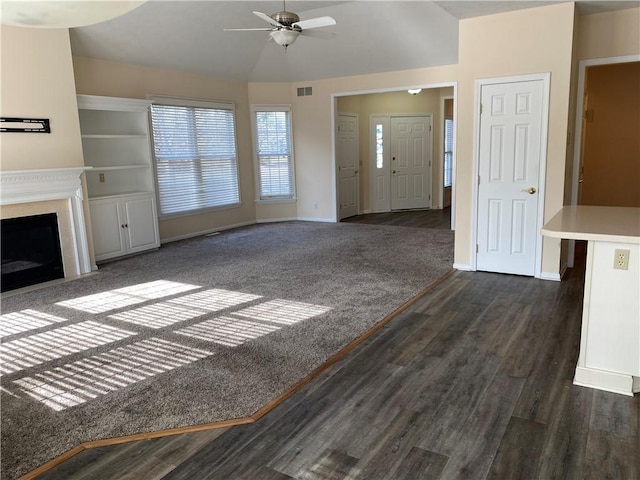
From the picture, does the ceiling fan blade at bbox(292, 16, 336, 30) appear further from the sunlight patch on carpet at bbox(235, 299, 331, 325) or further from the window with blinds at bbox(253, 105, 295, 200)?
the window with blinds at bbox(253, 105, 295, 200)

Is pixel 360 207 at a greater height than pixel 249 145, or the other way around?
pixel 249 145

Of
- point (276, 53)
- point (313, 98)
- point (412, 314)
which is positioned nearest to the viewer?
point (412, 314)

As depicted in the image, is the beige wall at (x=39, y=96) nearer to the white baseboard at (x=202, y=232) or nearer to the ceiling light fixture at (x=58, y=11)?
the white baseboard at (x=202, y=232)

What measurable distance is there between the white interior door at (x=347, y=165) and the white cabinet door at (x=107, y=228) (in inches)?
162

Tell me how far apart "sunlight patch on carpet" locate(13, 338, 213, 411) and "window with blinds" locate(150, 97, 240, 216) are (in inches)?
171

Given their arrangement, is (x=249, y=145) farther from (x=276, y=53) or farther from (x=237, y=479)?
(x=237, y=479)

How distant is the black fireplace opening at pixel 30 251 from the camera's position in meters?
Answer: 4.95

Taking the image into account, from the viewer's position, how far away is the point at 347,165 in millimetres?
9453

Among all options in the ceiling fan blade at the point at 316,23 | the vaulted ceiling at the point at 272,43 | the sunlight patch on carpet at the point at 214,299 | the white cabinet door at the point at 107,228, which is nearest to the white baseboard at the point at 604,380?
the sunlight patch on carpet at the point at 214,299

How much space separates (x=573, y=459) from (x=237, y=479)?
1503 mm

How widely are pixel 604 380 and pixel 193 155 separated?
22.0 ft

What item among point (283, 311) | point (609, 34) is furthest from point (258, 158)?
point (609, 34)

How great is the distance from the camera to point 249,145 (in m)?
8.86

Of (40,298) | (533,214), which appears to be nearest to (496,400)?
(533,214)
